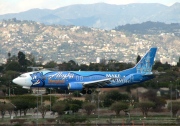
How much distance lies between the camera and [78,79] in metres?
86.9

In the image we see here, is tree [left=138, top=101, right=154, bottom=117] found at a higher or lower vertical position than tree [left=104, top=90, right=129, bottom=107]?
lower

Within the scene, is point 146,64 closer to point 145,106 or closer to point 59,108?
point 145,106

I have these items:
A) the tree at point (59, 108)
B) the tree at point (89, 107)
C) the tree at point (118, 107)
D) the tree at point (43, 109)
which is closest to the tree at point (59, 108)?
the tree at point (59, 108)

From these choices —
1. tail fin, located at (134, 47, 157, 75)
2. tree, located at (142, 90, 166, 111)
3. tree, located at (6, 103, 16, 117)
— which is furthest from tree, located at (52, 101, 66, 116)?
tail fin, located at (134, 47, 157, 75)

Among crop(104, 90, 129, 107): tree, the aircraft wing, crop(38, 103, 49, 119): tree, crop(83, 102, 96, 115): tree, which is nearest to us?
crop(38, 103, 49, 119): tree

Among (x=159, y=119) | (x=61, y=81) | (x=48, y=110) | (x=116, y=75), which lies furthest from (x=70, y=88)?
(x=159, y=119)

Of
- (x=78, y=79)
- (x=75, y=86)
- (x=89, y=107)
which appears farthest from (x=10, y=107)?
(x=78, y=79)

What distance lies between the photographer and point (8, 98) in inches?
3214

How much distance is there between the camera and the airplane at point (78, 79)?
85.4 m

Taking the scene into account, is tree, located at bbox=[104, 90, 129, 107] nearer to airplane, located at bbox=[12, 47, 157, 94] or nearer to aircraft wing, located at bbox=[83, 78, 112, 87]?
aircraft wing, located at bbox=[83, 78, 112, 87]

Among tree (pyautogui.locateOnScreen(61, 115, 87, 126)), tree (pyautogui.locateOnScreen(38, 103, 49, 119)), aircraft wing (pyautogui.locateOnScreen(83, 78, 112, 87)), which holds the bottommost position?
tree (pyautogui.locateOnScreen(61, 115, 87, 126))

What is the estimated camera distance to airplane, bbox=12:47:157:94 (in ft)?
280

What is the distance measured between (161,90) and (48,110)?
1620 centimetres

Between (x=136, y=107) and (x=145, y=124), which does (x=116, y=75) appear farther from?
(x=145, y=124)
